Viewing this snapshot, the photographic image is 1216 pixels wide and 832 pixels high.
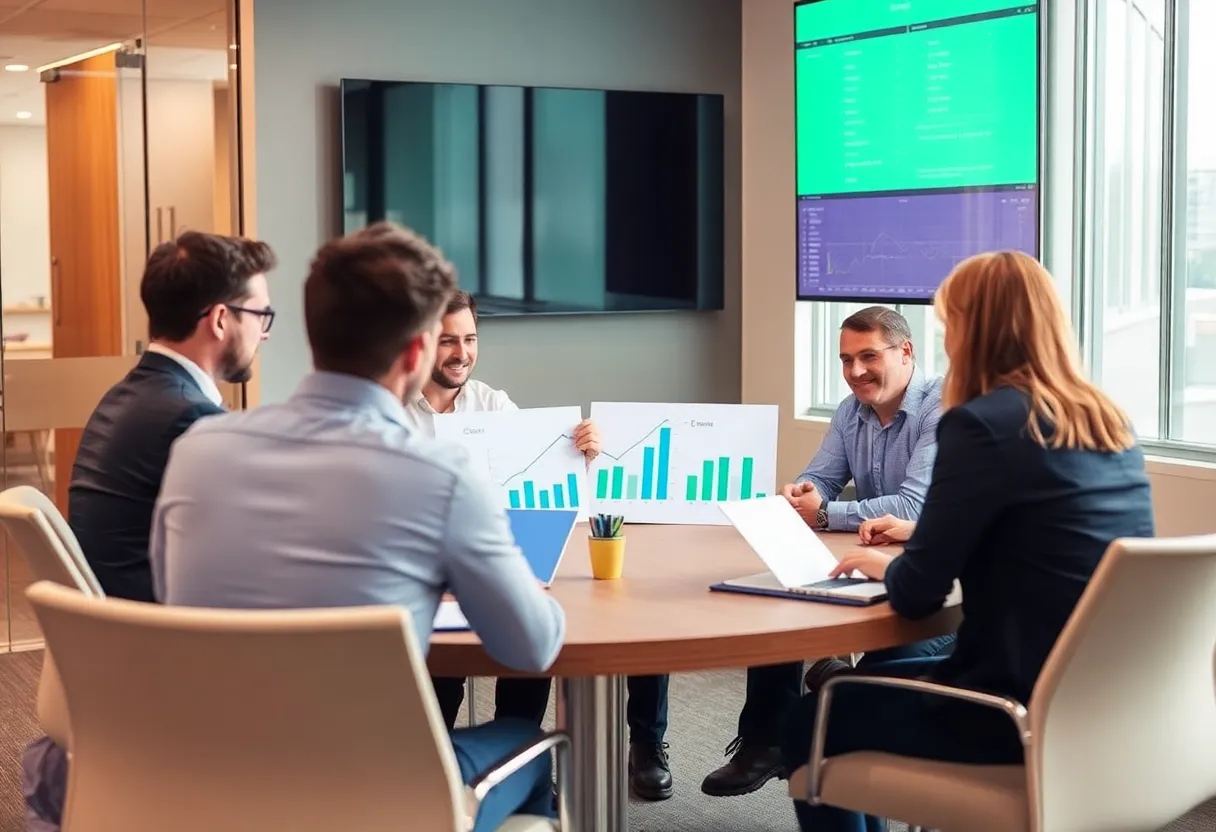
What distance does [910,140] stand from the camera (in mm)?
5320

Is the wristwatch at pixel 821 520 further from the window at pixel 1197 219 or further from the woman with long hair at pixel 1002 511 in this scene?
the window at pixel 1197 219

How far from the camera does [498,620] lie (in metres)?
1.95

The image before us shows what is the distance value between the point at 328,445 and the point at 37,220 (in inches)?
153

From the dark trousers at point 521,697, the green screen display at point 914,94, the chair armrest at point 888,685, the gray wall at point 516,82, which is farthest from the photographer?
the gray wall at point 516,82

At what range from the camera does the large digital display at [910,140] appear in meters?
4.93

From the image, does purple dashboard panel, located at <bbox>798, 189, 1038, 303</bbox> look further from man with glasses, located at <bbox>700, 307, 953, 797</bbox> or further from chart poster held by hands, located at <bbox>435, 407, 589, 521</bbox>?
chart poster held by hands, located at <bbox>435, 407, 589, 521</bbox>

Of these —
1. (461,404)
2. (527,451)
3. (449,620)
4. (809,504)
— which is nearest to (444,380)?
(461,404)

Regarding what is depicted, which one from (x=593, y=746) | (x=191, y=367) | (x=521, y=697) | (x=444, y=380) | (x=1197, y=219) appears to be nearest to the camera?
(x=593, y=746)

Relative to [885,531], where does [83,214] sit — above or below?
above

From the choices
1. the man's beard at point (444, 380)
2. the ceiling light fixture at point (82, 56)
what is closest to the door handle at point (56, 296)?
the ceiling light fixture at point (82, 56)

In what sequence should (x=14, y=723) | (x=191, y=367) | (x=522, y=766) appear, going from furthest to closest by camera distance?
(x=14, y=723)
(x=191, y=367)
(x=522, y=766)

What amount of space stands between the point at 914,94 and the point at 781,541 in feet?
10.1

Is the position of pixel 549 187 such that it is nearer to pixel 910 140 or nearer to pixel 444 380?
pixel 910 140

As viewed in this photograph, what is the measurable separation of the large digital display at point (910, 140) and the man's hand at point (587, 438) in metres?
2.17
